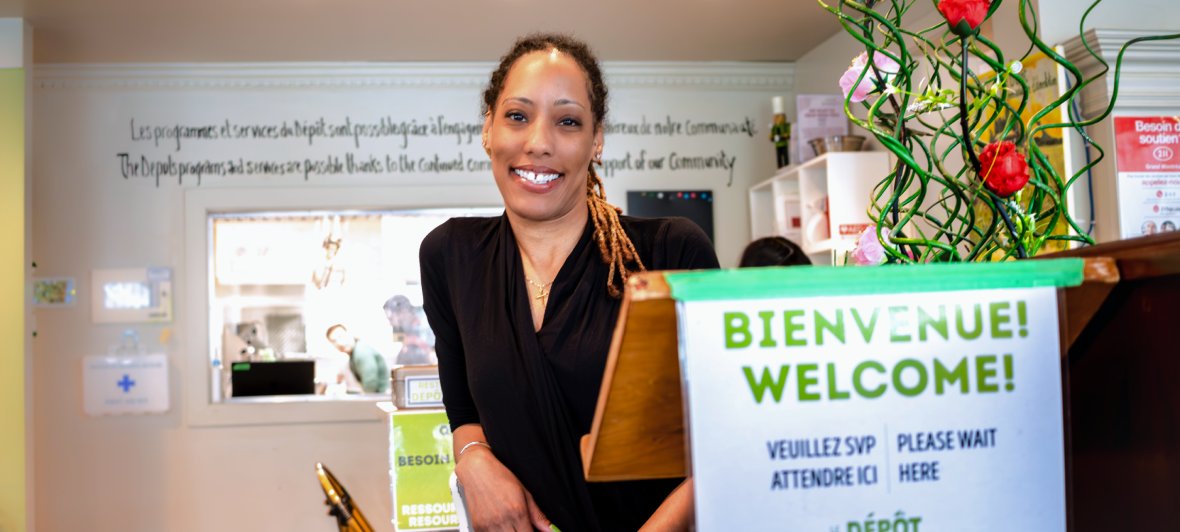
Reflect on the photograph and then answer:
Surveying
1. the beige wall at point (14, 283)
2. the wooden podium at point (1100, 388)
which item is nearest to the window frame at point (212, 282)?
the beige wall at point (14, 283)

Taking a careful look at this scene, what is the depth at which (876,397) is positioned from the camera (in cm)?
46

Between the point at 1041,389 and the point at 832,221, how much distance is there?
2.84 meters

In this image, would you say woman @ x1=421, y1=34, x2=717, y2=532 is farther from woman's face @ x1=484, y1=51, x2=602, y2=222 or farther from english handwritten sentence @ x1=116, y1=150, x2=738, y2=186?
english handwritten sentence @ x1=116, y1=150, x2=738, y2=186

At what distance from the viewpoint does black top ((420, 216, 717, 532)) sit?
92cm

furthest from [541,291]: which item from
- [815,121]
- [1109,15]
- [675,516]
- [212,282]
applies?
[212,282]

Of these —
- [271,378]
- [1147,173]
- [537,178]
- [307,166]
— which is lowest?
[271,378]

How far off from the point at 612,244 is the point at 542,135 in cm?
16

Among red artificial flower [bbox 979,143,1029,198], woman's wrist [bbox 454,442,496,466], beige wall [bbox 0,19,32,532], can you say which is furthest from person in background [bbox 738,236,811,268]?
beige wall [bbox 0,19,32,532]

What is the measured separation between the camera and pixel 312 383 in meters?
3.87

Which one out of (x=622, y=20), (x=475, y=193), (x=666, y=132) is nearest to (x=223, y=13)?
(x=475, y=193)

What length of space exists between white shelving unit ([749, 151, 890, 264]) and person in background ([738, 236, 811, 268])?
0.34 m

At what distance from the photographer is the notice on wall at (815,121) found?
3555mm

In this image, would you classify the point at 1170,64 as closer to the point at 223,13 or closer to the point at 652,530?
the point at 652,530

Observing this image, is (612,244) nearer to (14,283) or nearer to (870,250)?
(870,250)
